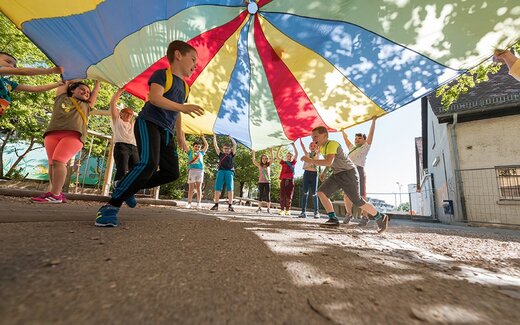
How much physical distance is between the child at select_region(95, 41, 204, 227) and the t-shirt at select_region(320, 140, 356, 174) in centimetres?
224

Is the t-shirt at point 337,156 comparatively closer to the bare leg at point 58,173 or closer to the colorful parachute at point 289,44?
the colorful parachute at point 289,44

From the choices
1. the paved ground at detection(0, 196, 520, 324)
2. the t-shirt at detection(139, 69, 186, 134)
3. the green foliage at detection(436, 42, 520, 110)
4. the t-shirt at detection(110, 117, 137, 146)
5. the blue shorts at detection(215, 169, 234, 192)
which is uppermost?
the green foliage at detection(436, 42, 520, 110)

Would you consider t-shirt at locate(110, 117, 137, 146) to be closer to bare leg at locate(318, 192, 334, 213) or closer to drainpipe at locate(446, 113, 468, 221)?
bare leg at locate(318, 192, 334, 213)

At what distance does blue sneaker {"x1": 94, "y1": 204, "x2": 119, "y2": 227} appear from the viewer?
204 cm

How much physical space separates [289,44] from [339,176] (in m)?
2.19

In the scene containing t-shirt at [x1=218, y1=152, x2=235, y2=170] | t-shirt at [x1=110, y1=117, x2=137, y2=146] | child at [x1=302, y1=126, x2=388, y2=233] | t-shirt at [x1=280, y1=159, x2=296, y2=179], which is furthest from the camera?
t-shirt at [x1=280, y1=159, x2=296, y2=179]

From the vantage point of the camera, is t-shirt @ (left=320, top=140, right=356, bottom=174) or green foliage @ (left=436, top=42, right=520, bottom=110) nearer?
t-shirt @ (left=320, top=140, right=356, bottom=174)

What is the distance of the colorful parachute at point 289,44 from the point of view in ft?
9.89

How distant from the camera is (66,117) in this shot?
331cm

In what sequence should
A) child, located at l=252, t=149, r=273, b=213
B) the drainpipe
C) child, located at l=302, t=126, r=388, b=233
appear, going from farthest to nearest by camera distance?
1. the drainpipe
2. child, located at l=252, t=149, r=273, b=213
3. child, located at l=302, t=126, r=388, b=233

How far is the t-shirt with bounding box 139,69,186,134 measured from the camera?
220cm

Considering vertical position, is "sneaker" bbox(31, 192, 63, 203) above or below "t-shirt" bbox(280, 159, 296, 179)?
below

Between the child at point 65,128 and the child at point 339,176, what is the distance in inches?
124

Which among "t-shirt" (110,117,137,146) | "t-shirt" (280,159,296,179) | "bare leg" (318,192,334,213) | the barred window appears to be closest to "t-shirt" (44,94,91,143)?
"t-shirt" (110,117,137,146)
